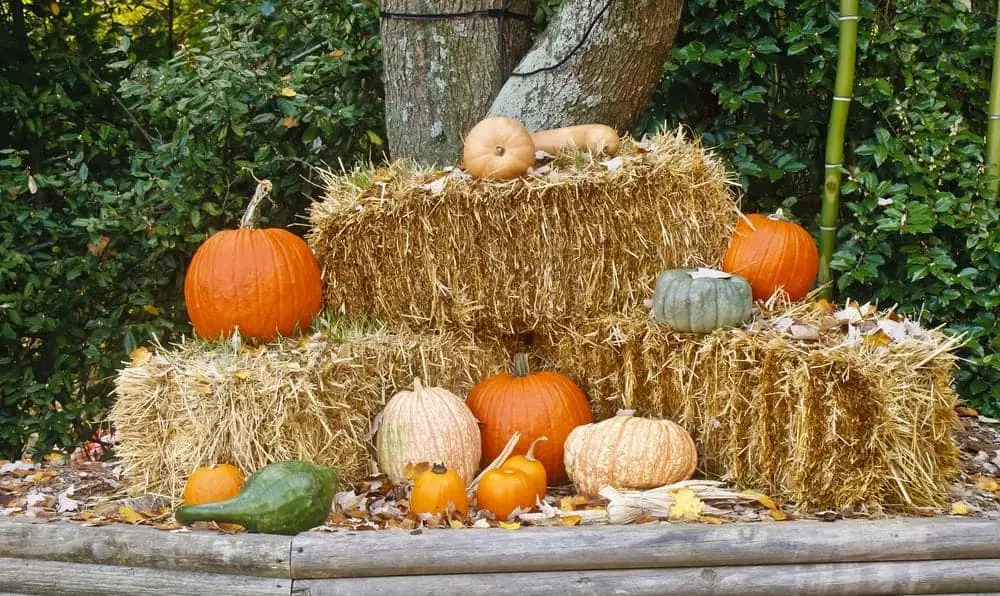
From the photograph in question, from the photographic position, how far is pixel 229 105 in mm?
4535

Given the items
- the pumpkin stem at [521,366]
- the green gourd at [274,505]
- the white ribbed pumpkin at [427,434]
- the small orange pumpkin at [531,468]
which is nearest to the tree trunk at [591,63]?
the pumpkin stem at [521,366]

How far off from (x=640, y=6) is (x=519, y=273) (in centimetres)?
124

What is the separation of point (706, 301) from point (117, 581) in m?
2.10

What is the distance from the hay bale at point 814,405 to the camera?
3.20 metres

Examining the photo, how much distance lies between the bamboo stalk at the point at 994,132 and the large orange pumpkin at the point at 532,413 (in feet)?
7.33

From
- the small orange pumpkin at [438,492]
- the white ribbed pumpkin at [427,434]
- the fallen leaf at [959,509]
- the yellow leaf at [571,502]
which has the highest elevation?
the white ribbed pumpkin at [427,434]

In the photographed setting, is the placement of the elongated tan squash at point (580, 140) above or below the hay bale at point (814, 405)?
above

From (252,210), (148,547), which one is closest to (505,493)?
(148,547)

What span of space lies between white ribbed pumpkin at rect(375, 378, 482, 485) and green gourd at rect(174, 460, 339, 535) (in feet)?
1.42

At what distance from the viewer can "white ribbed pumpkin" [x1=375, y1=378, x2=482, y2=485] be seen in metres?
3.57

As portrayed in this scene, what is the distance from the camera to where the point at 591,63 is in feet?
13.8

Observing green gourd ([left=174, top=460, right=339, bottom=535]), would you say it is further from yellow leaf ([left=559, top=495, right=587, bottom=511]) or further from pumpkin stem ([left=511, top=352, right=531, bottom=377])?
pumpkin stem ([left=511, top=352, right=531, bottom=377])

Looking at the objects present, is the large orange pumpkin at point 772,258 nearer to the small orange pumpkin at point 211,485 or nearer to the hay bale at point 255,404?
the hay bale at point 255,404

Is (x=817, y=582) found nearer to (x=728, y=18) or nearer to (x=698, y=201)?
(x=698, y=201)
